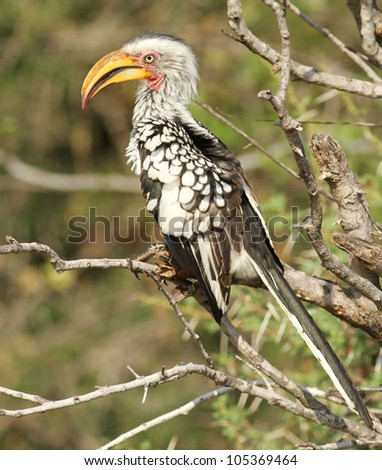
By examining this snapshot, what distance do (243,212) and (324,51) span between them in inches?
136

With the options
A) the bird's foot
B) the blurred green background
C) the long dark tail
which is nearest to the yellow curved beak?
the bird's foot

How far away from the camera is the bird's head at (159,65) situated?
12.5 ft

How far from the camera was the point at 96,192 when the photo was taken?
6.36 metres

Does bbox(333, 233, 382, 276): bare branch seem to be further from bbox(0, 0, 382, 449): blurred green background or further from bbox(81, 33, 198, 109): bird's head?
bbox(0, 0, 382, 449): blurred green background

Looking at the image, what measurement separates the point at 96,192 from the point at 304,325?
147 inches

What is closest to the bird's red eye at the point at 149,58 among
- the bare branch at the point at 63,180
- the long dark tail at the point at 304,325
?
the long dark tail at the point at 304,325

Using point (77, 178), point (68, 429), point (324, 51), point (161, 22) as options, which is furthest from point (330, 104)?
point (68, 429)

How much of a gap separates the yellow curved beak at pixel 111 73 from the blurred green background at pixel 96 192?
1.74m

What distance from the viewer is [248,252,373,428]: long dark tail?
2.74 m

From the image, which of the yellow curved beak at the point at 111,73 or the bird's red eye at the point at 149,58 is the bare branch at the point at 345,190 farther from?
the bird's red eye at the point at 149,58

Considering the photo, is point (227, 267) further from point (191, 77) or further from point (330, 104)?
point (330, 104)

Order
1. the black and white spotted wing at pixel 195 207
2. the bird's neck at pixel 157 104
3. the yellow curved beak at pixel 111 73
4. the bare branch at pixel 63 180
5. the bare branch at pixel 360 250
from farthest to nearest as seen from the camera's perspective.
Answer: the bare branch at pixel 63 180 → the bird's neck at pixel 157 104 → the yellow curved beak at pixel 111 73 → the black and white spotted wing at pixel 195 207 → the bare branch at pixel 360 250

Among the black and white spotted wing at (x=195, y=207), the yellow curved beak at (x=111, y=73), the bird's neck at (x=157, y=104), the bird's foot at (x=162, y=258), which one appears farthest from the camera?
the bird's neck at (x=157, y=104)

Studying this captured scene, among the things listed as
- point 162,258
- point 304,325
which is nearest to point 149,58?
point 162,258
